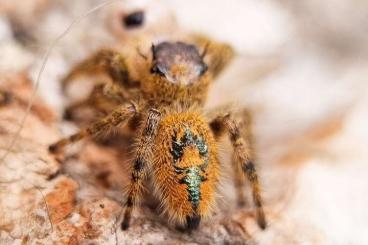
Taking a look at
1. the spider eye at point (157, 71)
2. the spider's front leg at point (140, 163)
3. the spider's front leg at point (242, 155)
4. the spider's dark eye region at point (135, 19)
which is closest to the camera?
the spider's front leg at point (140, 163)

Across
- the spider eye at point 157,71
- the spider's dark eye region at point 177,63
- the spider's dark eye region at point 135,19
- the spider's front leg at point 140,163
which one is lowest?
the spider's front leg at point 140,163

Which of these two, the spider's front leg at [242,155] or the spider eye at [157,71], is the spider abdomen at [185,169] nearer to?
the spider's front leg at [242,155]

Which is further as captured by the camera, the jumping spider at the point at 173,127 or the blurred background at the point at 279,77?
the blurred background at the point at 279,77

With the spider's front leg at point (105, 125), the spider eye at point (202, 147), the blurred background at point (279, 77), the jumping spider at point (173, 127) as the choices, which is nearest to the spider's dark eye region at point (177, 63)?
the jumping spider at point (173, 127)

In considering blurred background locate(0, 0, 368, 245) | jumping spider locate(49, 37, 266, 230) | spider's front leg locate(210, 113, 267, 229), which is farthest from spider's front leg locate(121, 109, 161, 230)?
spider's front leg locate(210, 113, 267, 229)

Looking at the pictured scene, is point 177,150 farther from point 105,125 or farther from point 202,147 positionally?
point 105,125

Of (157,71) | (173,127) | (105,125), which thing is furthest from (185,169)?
(157,71)
